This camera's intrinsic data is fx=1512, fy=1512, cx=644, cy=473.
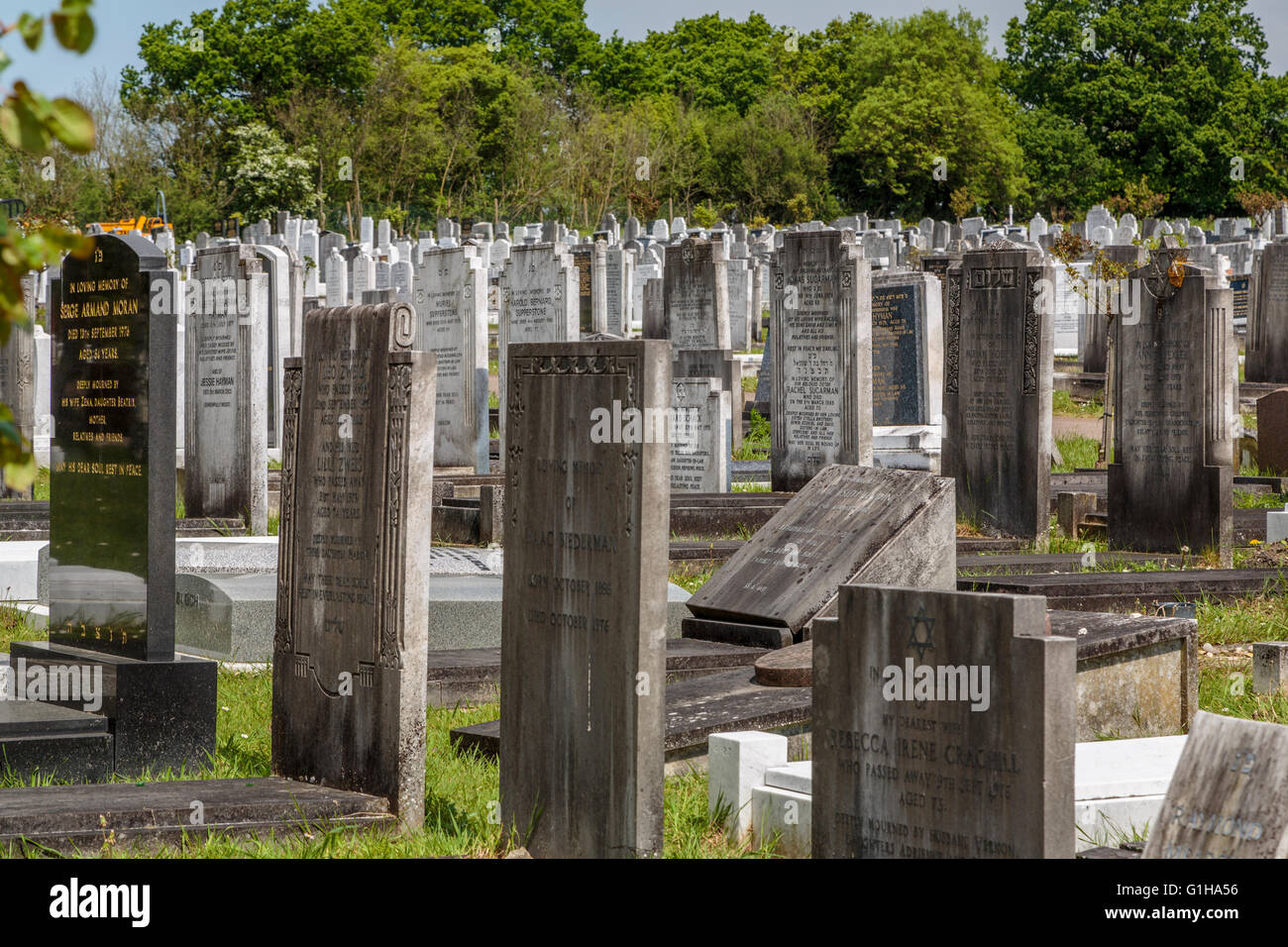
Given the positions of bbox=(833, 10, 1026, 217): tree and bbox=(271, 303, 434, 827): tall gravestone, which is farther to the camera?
bbox=(833, 10, 1026, 217): tree

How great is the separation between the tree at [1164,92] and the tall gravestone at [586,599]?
56.6 m

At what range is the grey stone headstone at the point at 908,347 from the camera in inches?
578

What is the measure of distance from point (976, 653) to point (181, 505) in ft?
33.0

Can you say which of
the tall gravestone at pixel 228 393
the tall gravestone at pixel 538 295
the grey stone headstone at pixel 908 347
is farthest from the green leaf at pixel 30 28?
the tall gravestone at pixel 538 295

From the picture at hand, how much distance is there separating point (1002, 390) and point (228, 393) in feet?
19.5

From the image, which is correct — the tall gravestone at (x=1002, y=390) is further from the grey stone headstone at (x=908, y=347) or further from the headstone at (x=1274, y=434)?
the headstone at (x=1274, y=434)

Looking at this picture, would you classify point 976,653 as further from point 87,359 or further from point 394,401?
point 87,359

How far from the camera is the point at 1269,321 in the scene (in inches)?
818

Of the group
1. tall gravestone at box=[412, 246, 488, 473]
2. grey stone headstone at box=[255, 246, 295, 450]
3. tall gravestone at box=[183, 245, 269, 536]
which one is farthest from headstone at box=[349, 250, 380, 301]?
tall gravestone at box=[183, 245, 269, 536]

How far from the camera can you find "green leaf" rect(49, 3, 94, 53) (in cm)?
174

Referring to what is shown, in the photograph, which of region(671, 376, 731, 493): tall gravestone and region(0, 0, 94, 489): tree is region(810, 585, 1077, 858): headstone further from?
region(671, 376, 731, 493): tall gravestone

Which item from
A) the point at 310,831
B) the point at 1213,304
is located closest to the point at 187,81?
the point at 1213,304

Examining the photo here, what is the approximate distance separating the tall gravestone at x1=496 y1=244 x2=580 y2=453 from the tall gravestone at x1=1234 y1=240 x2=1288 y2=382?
1016cm

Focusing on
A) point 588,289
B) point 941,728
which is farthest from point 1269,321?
point 941,728
